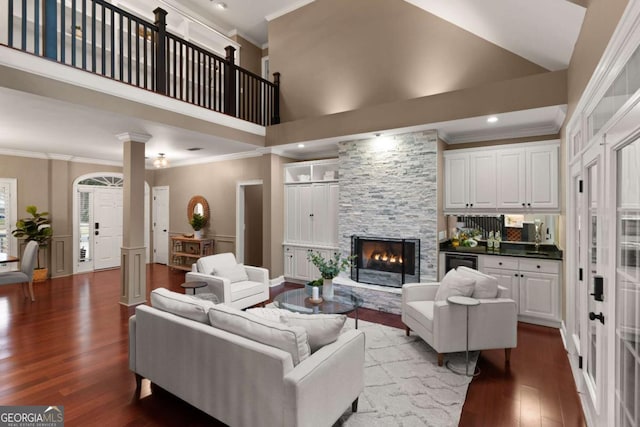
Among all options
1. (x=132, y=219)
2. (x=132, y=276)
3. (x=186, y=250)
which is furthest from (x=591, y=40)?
(x=186, y=250)

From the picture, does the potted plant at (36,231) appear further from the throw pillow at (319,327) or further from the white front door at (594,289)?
the white front door at (594,289)

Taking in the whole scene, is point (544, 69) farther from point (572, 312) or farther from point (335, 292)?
point (335, 292)

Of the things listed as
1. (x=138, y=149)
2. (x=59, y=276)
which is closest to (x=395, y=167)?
(x=138, y=149)

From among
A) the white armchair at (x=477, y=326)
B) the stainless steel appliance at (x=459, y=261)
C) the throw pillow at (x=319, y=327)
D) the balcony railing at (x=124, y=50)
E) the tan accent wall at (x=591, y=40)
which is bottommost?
the white armchair at (x=477, y=326)

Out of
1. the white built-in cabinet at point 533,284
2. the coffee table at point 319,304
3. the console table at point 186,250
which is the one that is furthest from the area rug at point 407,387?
the console table at point 186,250

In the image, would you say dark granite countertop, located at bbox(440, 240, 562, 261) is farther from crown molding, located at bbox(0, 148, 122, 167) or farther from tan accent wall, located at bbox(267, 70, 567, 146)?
crown molding, located at bbox(0, 148, 122, 167)

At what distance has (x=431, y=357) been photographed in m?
3.21

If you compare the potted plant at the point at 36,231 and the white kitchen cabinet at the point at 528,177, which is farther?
the potted plant at the point at 36,231

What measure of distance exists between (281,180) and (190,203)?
2832 mm

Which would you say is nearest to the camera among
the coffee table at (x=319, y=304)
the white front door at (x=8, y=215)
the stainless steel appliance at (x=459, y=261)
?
the coffee table at (x=319, y=304)

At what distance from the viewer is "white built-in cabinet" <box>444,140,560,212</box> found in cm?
419

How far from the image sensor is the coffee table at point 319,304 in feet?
10.6

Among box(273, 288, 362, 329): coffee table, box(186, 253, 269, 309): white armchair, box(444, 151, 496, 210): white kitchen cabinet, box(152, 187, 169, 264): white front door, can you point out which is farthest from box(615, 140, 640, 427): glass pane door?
box(152, 187, 169, 264): white front door

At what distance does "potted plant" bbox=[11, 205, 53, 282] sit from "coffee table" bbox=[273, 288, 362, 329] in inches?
227
